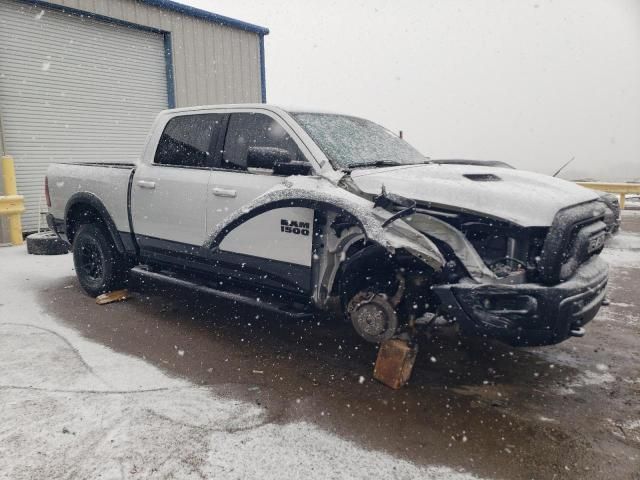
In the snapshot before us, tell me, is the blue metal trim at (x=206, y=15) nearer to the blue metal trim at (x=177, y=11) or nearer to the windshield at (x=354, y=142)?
the blue metal trim at (x=177, y=11)

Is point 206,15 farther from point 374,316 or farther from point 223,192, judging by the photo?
point 374,316

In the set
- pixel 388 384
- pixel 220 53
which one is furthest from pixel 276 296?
pixel 220 53

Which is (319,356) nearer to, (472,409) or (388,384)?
(388,384)

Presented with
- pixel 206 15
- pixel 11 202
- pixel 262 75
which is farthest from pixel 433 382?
pixel 262 75

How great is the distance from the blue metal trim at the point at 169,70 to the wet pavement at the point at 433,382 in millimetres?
8693

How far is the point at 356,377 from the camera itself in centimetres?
359

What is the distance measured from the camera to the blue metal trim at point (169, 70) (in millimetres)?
12453

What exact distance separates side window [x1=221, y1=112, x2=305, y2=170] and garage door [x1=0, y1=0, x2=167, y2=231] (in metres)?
7.55

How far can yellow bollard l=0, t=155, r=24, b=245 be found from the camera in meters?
8.57

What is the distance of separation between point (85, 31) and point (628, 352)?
11.9 metres

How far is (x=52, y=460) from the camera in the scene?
2.54 m

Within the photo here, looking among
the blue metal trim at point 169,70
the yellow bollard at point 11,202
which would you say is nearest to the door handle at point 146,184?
the yellow bollard at point 11,202

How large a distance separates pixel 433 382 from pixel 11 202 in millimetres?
8140

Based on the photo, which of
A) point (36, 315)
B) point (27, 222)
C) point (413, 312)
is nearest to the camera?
point (413, 312)
